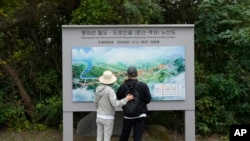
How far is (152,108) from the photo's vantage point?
8.45 meters

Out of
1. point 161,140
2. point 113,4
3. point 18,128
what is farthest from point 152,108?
point 18,128

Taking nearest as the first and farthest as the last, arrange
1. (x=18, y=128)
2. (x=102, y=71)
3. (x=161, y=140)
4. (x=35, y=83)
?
(x=102, y=71)
(x=161, y=140)
(x=18, y=128)
(x=35, y=83)

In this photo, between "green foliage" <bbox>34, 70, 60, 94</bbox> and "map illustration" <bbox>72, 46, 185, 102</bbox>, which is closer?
"map illustration" <bbox>72, 46, 185, 102</bbox>

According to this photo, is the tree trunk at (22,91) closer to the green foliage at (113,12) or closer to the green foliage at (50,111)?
the green foliage at (50,111)

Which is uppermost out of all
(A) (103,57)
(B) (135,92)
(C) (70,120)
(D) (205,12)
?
(D) (205,12)

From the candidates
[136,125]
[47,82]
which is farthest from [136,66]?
[47,82]

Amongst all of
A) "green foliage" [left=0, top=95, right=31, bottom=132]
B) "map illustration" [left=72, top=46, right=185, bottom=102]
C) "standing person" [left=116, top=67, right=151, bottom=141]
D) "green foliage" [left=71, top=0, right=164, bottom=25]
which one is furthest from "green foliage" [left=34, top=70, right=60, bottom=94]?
"standing person" [left=116, top=67, right=151, bottom=141]

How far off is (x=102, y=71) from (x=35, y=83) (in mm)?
2878

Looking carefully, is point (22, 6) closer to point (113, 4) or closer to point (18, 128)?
point (113, 4)

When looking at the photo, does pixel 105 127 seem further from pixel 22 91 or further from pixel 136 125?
pixel 22 91

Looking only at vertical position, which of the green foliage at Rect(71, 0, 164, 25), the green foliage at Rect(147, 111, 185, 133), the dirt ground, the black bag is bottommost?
the dirt ground

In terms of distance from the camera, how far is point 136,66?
331 inches

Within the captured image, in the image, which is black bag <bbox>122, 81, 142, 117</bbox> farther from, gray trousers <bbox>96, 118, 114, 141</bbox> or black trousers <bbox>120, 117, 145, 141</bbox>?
gray trousers <bbox>96, 118, 114, 141</bbox>

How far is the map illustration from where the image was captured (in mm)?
8375
